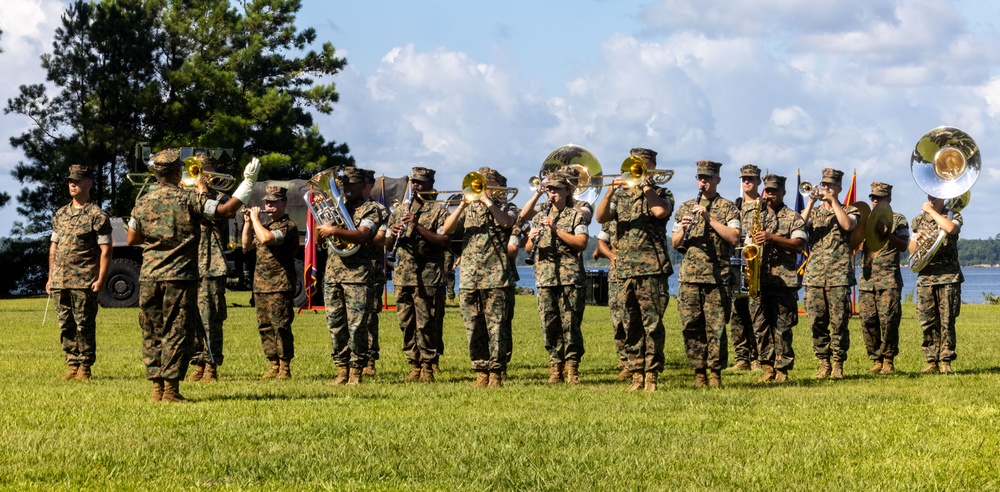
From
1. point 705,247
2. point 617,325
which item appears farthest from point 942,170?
point 617,325

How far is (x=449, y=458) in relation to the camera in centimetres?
803

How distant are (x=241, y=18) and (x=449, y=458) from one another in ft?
143

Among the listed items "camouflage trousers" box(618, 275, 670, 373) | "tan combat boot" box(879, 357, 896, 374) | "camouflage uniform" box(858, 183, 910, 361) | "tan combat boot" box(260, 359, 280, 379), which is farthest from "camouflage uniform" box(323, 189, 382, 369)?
"tan combat boot" box(879, 357, 896, 374)

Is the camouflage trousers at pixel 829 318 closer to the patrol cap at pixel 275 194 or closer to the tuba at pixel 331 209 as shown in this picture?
the tuba at pixel 331 209

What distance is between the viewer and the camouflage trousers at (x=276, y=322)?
13.1 meters

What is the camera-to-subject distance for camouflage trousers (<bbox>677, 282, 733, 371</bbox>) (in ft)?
39.0

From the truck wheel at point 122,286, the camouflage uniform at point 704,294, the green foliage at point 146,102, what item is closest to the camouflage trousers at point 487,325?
the camouflage uniform at point 704,294

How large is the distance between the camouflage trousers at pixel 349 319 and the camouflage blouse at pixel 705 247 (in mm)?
2809

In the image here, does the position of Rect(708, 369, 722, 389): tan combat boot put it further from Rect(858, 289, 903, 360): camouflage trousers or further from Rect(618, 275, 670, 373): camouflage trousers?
Rect(858, 289, 903, 360): camouflage trousers

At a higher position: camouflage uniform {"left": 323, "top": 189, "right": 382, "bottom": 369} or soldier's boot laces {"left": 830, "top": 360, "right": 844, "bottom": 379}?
camouflage uniform {"left": 323, "top": 189, "right": 382, "bottom": 369}

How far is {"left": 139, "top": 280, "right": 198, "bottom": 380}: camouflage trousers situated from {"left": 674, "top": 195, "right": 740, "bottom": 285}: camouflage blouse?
4225mm

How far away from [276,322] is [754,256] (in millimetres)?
4533

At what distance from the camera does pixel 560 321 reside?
1290cm

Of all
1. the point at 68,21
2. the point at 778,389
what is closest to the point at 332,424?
the point at 778,389
